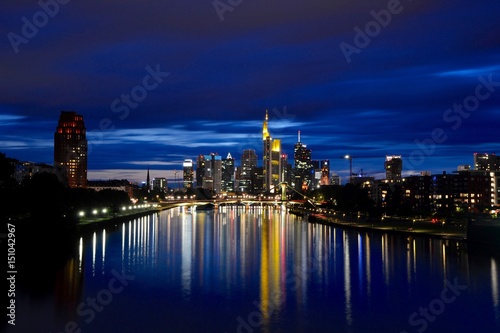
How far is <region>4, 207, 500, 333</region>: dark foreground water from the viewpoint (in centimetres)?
1917

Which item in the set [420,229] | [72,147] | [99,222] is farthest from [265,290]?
[72,147]

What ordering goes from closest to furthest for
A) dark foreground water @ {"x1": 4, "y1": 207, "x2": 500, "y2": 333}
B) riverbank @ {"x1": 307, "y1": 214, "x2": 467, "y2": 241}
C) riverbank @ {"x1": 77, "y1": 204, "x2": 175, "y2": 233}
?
dark foreground water @ {"x1": 4, "y1": 207, "x2": 500, "y2": 333} < riverbank @ {"x1": 307, "y1": 214, "x2": 467, "y2": 241} < riverbank @ {"x1": 77, "y1": 204, "x2": 175, "y2": 233}

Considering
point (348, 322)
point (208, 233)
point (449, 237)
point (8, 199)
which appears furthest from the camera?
point (208, 233)

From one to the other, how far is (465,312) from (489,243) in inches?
729

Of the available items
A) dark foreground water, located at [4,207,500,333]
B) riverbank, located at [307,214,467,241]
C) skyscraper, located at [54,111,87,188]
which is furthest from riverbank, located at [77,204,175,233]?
skyscraper, located at [54,111,87,188]

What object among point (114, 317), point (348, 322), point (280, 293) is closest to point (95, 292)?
point (114, 317)

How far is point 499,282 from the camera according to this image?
85.1 ft

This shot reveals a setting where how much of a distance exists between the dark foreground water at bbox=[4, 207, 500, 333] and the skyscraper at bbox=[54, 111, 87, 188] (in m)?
125

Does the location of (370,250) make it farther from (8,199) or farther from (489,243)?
(8,199)

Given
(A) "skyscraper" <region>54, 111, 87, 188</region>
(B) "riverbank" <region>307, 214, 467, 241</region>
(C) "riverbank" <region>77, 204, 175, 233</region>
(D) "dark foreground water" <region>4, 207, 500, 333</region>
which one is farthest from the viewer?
(A) "skyscraper" <region>54, 111, 87, 188</region>

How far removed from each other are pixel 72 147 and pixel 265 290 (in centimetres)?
14739

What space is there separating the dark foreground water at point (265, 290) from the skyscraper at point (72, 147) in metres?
125

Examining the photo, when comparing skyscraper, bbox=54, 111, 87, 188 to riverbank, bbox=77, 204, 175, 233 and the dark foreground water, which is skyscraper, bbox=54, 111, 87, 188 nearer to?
riverbank, bbox=77, 204, 175, 233

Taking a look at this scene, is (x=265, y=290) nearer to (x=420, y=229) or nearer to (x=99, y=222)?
(x=420, y=229)
